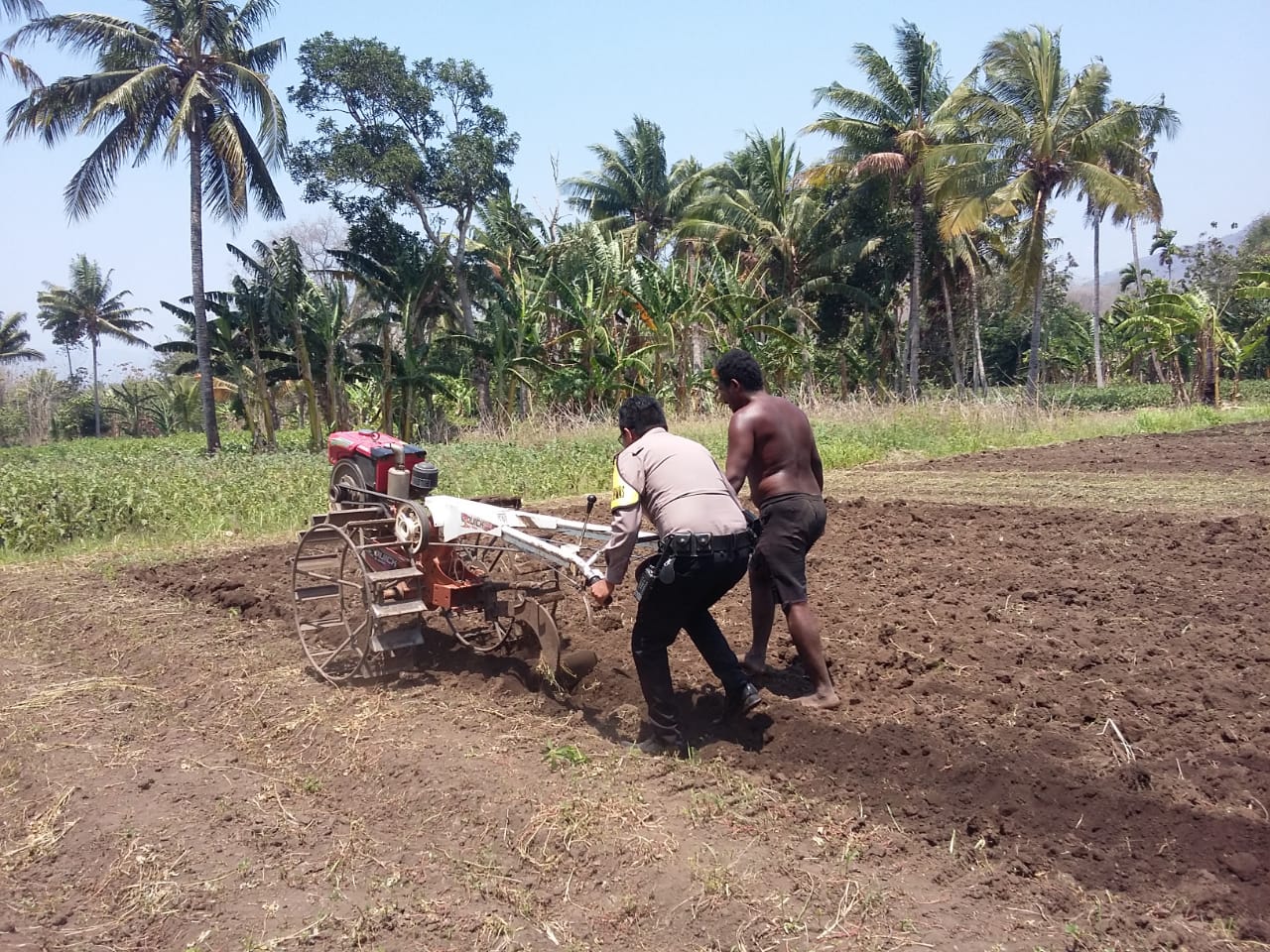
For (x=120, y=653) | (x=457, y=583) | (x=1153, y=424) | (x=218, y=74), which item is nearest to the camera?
(x=457, y=583)

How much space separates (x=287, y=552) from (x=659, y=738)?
5.78 meters

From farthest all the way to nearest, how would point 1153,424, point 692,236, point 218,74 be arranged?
point 692,236, point 218,74, point 1153,424

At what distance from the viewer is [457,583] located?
535 cm

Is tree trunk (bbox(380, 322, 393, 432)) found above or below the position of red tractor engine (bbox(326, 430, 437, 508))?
above

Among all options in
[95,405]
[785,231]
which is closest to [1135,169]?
[785,231]

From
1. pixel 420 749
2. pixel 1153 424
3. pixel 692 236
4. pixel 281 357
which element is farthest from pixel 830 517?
pixel 692 236

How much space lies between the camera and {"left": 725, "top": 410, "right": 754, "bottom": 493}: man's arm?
4672mm

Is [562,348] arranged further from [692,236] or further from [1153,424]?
[1153,424]

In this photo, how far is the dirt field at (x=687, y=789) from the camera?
3135 millimetres

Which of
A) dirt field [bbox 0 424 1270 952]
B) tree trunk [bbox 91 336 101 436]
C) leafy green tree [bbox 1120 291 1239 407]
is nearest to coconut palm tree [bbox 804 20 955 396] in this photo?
leafy green tree [bbox 1120 291 1239 407]

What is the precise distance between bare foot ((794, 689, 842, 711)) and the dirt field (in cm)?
11

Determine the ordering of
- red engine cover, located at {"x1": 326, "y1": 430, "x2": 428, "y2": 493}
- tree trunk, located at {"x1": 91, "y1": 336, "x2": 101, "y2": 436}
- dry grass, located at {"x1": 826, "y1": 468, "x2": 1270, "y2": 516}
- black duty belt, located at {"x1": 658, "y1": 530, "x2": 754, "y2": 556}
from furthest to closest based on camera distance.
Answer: tree trunk, located at {"x1": 91, "y1": 336, "x2": 101, "y2": 436}, dry grass, located at {"x1": 826, "y1": 468, "x2": 1270, "y2": 516}, red engine cover, located at {"x1": 326, "y1": 430, "x2": 428, "y2": 493}, black duty belt, located at {"x1": 658, "y1": 530, "x2": 754, "y2": 556}

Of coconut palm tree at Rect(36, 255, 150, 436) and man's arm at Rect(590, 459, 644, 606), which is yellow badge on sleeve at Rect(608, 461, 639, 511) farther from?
coconut palm tree at Rect(36, 255, 150, 436)

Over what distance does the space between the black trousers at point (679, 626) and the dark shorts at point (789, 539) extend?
0.40 meters
